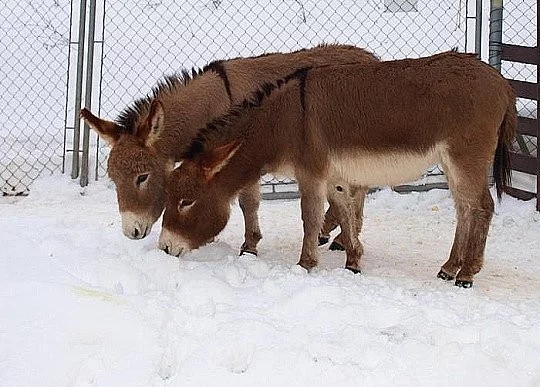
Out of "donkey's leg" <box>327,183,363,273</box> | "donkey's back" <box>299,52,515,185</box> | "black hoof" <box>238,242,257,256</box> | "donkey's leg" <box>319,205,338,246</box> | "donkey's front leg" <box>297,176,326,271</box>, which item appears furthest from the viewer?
"donkey's leg" <box>319,205,338,246</box>

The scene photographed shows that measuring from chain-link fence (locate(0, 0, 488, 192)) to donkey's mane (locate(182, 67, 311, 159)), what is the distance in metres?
4.08

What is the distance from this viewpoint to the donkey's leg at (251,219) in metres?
5.59

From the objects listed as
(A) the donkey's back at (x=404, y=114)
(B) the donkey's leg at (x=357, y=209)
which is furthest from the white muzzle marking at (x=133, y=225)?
(B) the donkey's leg at (x=357, y=209)

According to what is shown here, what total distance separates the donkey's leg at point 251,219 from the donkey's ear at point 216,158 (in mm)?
643

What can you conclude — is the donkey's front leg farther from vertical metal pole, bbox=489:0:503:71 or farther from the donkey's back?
vertical metal pole, bbox=489:0:503:71

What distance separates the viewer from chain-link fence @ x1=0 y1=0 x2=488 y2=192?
9906mm

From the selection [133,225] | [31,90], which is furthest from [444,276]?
[31,90]

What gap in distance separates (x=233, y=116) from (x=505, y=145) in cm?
182

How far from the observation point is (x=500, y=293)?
476cm

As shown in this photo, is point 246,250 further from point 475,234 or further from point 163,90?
point 475,234

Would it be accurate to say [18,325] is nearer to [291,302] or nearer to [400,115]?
[291,302]

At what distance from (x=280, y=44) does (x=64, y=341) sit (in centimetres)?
813

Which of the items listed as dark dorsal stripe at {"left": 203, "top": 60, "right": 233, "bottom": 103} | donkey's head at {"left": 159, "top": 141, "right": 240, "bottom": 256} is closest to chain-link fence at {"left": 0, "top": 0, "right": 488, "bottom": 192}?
dark dorsal stripe at {"left": 203, "top": 60, "right": 233, "bottom": 103}

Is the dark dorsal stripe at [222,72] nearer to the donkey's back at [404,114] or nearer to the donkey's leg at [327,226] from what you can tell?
the donkey's back at [404,114]
